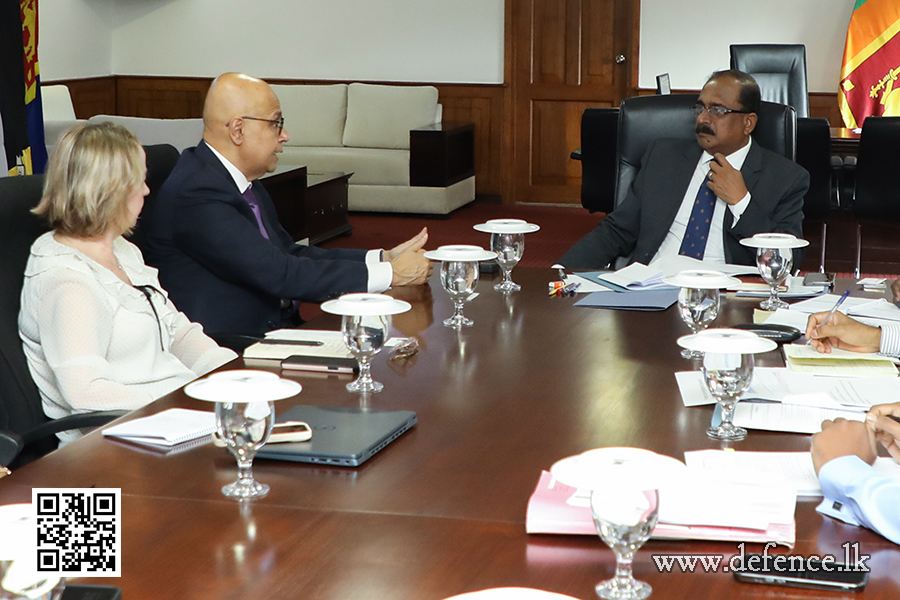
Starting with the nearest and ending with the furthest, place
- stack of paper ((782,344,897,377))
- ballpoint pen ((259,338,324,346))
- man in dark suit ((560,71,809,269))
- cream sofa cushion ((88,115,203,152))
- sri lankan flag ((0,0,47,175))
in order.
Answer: stack of paper ((782,344,897,377))
ballpoint pen ((259,338,324,346))
man in dark suit ((560,71,809,269))
sri lankan flag ((0,0,47,175))
cream sofa cushion ((88,115,203,152))

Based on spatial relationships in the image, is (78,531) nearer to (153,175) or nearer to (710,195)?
(153,175)

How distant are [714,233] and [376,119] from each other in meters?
5.36

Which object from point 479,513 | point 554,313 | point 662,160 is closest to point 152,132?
point 662,160

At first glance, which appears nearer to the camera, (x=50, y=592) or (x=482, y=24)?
(x=50, y=592)

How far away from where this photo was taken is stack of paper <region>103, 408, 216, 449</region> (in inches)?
60.9

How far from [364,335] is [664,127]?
2150mm

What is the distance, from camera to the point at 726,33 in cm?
812

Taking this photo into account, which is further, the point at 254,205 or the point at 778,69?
the point at 778,69

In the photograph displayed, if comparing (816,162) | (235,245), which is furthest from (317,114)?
(235,245)

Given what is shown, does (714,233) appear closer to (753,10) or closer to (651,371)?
(651,371)

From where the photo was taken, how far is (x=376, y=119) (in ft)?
27.7

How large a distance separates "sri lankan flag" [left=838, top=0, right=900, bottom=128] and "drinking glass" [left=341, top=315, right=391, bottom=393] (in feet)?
21.7

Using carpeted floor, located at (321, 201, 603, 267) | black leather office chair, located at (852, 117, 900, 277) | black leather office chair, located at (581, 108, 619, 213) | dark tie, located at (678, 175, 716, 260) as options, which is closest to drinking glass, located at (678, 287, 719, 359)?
dark tie, located at (678, 175, 716, 260)

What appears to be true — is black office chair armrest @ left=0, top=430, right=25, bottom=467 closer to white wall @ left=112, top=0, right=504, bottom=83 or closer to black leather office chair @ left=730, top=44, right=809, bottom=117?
black leather office chair @ left=730, top=44, right=809, bottom=117
